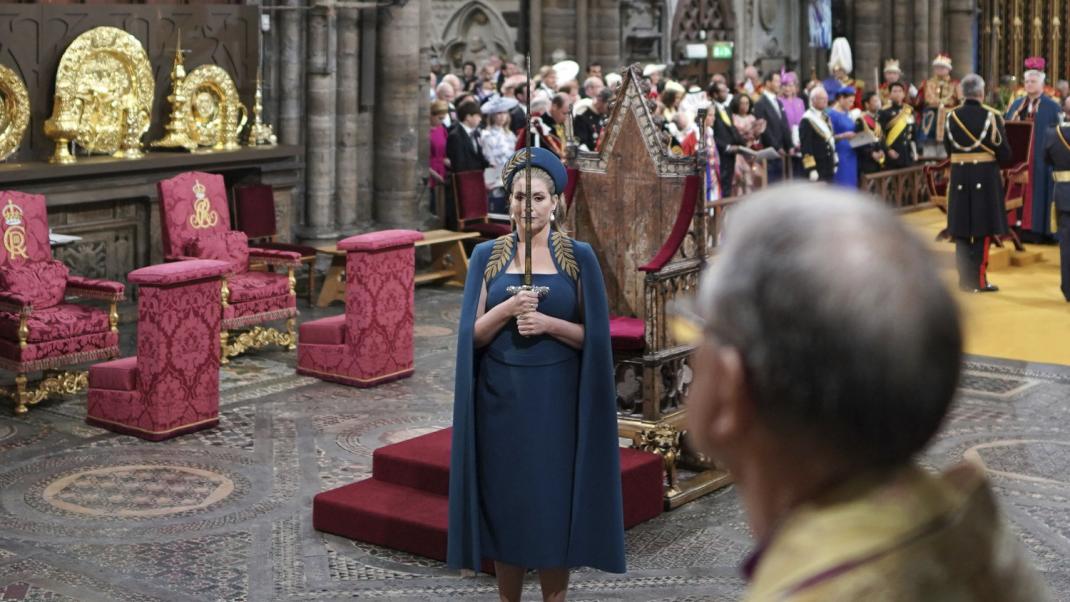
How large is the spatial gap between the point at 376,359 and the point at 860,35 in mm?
17349

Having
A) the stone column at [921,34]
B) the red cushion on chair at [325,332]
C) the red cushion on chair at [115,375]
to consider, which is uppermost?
the stone column at [921,34]

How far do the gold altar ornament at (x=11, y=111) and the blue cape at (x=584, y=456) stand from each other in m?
6.14

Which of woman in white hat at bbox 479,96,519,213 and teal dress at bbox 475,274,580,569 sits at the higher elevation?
woman in white hat at bbox 479,96,519,213

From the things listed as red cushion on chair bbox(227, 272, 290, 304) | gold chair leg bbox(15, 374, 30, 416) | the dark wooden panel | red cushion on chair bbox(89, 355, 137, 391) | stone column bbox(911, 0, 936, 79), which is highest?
stone column bbox(911, 0, 936, 79)

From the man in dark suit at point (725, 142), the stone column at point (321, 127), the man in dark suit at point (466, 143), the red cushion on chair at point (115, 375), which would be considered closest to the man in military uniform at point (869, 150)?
the man in dark suit at point (725, 142)

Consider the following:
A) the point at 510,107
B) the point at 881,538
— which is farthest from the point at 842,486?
the point at 510,107

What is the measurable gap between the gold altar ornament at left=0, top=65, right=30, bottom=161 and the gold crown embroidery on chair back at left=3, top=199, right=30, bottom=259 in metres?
1.48

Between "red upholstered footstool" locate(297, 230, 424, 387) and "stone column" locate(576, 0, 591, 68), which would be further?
"stone column" locate(576, 0, 591, 68)

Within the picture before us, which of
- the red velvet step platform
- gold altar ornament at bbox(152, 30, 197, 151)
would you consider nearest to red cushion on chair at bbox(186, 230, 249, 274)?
gold altar ornament at bbox(152, 30, 197, 151)

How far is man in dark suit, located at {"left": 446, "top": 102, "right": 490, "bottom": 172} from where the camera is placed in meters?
13.4

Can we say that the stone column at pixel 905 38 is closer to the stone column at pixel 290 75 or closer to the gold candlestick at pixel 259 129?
the stone column at pixel 290 75

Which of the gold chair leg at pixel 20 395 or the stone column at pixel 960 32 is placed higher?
the stone column at pixel 960 32

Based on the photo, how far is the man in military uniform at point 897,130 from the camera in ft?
57.0

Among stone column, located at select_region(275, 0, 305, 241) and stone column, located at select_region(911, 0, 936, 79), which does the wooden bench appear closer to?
stone column, located at select_region(275, 0, 305, 241)
